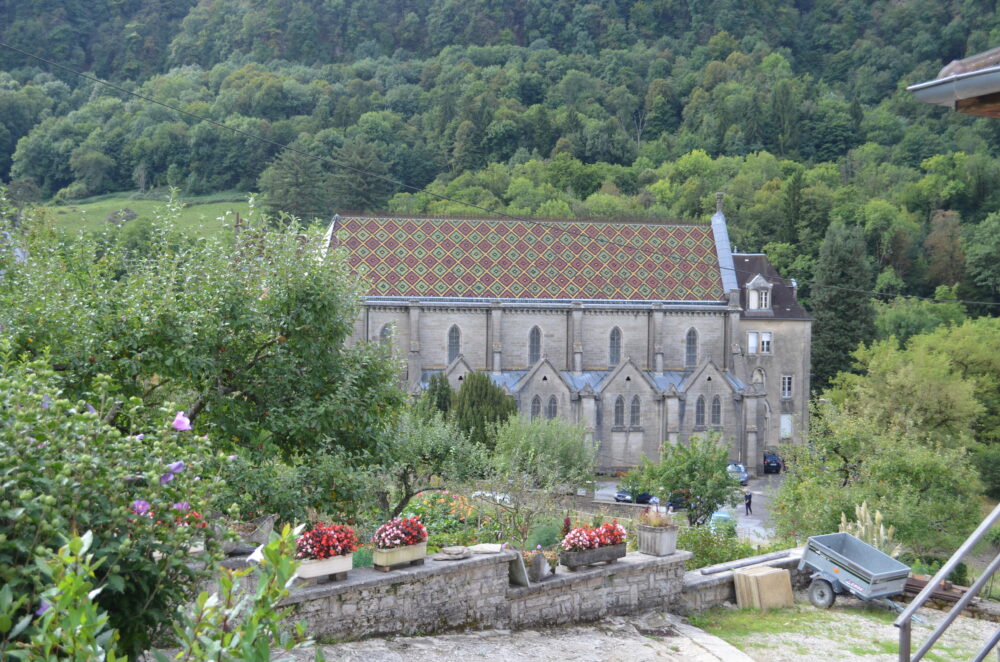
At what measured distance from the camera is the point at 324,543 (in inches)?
417

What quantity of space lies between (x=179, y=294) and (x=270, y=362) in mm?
1681

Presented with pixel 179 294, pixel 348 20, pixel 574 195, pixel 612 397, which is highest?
pixel 348 20

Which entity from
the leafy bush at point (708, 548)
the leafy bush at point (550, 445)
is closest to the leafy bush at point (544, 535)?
the leafy bush at point (708, 548)

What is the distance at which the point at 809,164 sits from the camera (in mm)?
129375

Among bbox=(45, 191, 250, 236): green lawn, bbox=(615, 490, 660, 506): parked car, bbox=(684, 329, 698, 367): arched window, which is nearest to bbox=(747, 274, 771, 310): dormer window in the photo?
bbox=(684, 329, 698, 367): arched window

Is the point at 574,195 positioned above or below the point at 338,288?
above

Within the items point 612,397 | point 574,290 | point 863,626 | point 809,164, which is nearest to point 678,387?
point 612,397

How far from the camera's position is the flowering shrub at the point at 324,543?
10492mm

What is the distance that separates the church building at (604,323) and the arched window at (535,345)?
0.06 metres

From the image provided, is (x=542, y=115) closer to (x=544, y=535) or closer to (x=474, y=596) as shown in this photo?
(x=544, y=535)

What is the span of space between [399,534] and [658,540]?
15.6 ft

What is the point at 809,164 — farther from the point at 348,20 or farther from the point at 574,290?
the point at 348,20

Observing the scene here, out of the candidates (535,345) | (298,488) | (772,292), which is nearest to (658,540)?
(298,488)

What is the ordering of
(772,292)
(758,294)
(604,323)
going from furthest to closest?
(772,292) < (758,294) < (604,323)
